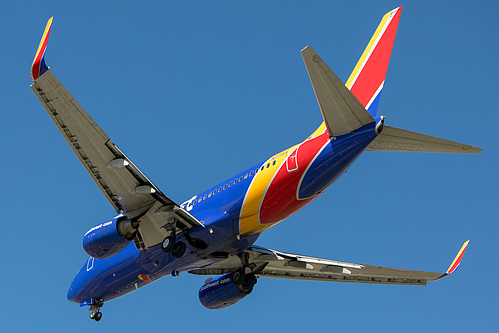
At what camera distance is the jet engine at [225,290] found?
3047cm

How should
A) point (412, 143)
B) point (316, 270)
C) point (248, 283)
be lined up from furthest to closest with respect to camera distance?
point (316, 270), point (248, 283), point (412, 143)

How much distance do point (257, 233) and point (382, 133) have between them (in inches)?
279

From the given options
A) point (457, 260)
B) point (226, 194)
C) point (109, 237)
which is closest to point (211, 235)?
point (226, 194)

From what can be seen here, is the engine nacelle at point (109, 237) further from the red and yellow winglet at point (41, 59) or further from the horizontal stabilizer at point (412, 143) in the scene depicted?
the horizontal stabilizer at point (412, 143)

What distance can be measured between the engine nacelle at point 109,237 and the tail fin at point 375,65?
1019 cm

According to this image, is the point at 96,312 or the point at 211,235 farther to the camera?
the point at 96,312

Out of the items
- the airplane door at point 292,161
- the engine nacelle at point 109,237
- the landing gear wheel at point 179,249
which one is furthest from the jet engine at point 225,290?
the airplane door at point 292,161

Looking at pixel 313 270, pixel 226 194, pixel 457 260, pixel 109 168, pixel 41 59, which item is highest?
pixel 41 59

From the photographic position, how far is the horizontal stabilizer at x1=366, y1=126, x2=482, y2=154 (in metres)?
21.5

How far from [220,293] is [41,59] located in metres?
14.5

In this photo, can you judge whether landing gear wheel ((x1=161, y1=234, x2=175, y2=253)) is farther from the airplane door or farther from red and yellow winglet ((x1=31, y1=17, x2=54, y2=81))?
red and yellow winglet ((x1=31, y1=17, x2=54, y2=81))

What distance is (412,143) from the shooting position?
73.6 ft

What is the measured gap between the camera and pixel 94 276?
3112 centimetres

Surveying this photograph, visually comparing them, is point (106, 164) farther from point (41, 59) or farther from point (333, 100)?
point (333, 100)
